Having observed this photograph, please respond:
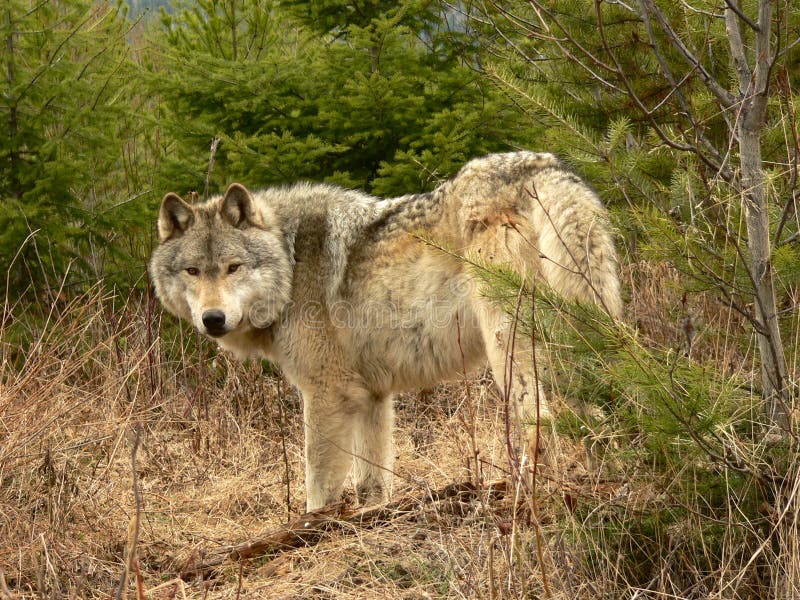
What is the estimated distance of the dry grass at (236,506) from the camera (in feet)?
9.69

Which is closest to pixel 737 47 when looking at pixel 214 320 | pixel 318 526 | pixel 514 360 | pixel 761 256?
pixel 761 256

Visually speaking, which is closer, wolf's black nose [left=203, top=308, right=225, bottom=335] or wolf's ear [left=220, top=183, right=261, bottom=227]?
wolf's black nose [left=203, top=308, right=225, bottom=335]

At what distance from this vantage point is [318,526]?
4148 mm

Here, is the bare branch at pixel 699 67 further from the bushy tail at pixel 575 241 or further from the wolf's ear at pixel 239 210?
the wolf's ear at pixel 239 210

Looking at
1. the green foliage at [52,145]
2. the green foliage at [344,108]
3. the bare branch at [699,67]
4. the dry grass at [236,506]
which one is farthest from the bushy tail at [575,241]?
the green foliage at [52,145]

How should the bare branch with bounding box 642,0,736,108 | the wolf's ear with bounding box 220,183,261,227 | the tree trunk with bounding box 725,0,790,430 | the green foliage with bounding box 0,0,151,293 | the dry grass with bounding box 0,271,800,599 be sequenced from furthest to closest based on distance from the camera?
1. the green foliage with bounding box 0,0,151,293
2. the wolf's ear with bounding box 220,183,261,227
3. the dry grass with bounding box 0,271,800,599
4. the tree trunk with bounding box 725,0,790,430
5. the bare branch with bounding box 642,0,736,108

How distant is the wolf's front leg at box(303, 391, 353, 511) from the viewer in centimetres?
474

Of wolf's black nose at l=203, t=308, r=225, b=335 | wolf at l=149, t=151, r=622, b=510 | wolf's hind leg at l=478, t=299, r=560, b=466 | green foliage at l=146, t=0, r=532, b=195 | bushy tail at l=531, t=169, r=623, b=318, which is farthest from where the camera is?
green foliage at l=146, t=0, r=532, b=195

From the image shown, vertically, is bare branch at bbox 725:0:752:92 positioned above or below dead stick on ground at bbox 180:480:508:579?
above

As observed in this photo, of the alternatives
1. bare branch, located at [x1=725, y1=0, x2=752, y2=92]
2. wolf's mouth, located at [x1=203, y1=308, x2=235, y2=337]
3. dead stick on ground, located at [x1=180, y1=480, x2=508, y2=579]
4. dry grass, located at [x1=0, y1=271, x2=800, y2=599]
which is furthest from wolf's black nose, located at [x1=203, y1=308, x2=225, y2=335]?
bare branch, located at [x1=725, y1=0, x2=752, y2=92]

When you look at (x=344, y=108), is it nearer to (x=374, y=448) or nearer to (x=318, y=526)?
(x=374, y=448)

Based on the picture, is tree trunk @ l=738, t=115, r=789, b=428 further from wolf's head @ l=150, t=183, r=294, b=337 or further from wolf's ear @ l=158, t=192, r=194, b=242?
wolf's ear @ l=158, t=192, r=194, b=242

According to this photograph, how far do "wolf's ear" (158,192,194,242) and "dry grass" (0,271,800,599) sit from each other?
2.23 ft

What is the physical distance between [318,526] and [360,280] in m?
1.42
